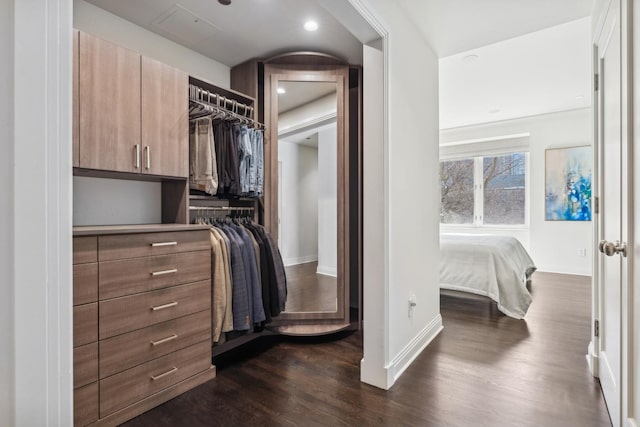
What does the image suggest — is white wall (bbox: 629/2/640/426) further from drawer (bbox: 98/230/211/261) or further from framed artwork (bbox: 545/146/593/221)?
framed artwork (bbox: 545/146/593/221)

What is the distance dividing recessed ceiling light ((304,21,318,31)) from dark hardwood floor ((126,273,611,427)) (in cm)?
236

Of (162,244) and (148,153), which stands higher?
(148,153)

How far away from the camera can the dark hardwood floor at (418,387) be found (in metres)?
1.62

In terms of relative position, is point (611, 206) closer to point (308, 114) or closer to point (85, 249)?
point (308, 114)

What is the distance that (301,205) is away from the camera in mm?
2879

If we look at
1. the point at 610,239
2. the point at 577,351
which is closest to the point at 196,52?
the point at 610,239

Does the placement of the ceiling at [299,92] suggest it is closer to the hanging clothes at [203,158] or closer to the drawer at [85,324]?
the hanging clothes at [203,158]

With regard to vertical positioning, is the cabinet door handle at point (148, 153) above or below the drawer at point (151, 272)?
above

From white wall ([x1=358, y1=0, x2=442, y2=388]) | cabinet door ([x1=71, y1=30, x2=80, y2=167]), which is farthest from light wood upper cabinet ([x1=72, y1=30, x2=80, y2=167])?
white wall ([x1=358, y1=0, x2=442, y2=388])

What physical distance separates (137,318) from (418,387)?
160 cm

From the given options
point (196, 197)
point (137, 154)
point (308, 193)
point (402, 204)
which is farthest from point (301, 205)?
point (137, 154)

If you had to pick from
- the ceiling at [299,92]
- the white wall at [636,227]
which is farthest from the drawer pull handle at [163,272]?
the white wall at [636,227]

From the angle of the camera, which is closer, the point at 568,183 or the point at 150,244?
the point at 150,244

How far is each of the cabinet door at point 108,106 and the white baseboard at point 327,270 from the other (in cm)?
161
